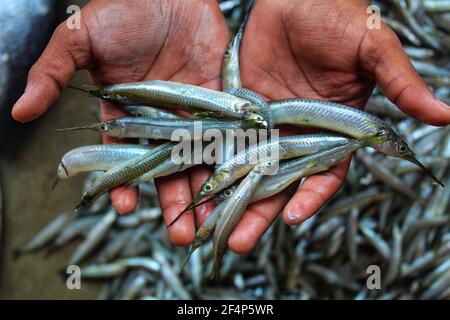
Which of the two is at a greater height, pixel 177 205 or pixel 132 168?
pixel 132 168

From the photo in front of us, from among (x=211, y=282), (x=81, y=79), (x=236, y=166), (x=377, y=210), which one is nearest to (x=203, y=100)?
(x=236, y=166)

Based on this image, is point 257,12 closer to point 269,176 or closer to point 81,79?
point 269,176

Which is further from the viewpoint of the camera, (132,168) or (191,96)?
(191,96)

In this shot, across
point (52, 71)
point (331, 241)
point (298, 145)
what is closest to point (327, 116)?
point (298, 145)

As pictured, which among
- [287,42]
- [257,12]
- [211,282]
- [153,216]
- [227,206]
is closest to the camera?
[227,206]

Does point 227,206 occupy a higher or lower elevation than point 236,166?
lower

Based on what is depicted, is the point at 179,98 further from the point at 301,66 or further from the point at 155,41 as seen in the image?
the point at 301,66
